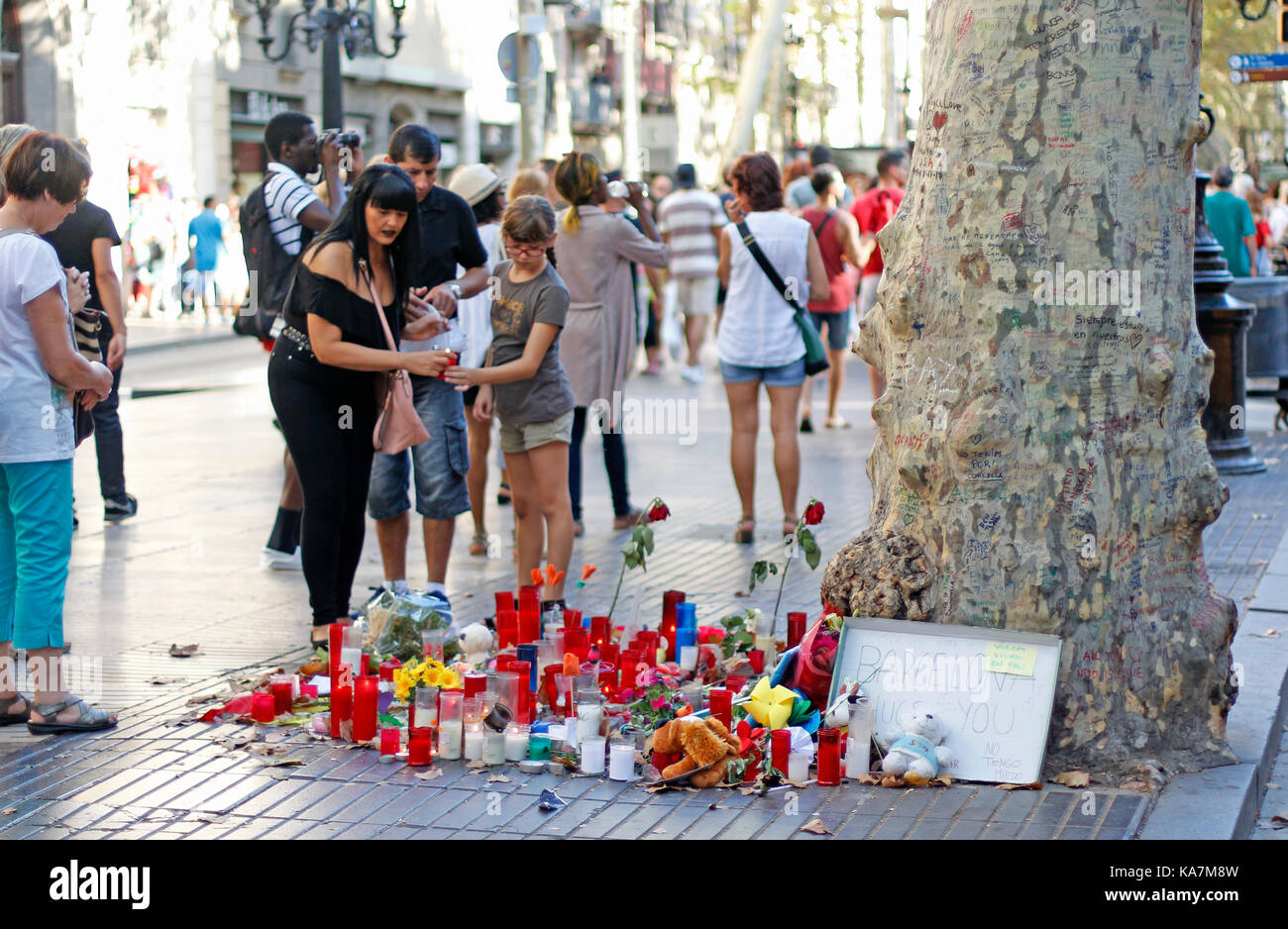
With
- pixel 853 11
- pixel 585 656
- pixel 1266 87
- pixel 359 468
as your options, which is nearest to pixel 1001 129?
pixel 585 656

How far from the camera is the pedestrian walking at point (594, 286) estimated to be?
27.5 ft

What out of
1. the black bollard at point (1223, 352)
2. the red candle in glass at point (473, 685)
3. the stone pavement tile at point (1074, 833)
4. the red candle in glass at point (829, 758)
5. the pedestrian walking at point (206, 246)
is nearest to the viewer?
the stone pavement tile at point (1074, 833)

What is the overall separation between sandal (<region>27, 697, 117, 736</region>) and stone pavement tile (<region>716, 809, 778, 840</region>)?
211cm

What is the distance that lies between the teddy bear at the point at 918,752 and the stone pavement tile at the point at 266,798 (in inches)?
65.2

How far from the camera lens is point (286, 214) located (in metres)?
7.84

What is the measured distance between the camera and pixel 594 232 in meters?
8.61

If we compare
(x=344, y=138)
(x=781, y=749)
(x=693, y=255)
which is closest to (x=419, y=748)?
(x=781, y=749)

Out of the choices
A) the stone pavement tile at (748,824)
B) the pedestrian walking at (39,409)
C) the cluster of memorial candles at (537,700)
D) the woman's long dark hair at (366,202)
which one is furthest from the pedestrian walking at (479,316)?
the stone pavement tile at (748,824)

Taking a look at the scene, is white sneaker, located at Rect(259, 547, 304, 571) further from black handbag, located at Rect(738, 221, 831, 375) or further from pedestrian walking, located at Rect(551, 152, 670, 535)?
black handbag, located at Rect(738, 221, 831, 375)

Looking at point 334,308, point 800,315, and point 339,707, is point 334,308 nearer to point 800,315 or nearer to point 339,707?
point 339,707

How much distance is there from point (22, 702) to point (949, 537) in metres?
2.96

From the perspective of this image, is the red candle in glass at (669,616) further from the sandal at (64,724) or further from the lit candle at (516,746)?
the sandal at (64,724)

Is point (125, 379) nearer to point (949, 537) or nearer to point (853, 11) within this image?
point (949, 537)

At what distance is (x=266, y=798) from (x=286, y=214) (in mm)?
3862
